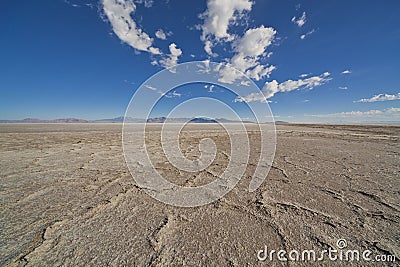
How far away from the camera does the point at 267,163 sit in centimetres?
460

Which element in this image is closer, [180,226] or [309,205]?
[180,226]

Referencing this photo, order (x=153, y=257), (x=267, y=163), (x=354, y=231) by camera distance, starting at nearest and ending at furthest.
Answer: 1. (x=153, y=257)
2. (x=354, y=231)
3. (x=267, y=163)

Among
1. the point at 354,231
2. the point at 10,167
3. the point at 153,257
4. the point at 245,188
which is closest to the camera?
the point at 153,257

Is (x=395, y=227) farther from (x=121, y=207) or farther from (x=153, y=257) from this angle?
(x=121, y=207)

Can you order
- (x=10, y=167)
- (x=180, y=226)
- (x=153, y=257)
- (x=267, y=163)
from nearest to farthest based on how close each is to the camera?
(x=153, y=257) → (x=180, y=226) → (x=10, y=167) → (x=267, y=163)

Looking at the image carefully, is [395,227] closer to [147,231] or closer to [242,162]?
[147,231]

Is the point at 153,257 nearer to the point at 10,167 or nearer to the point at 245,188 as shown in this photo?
the point at 245,188

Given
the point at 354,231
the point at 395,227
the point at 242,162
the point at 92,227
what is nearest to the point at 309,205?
the point at 354,231

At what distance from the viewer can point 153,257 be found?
1.50 m

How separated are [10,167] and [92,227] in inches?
155

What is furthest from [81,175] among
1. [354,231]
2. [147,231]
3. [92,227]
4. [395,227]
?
[395,227]

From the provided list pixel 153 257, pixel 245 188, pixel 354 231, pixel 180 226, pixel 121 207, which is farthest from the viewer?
pixel 245 188

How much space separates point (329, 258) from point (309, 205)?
3.05ft

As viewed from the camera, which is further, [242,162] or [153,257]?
[242,162]
